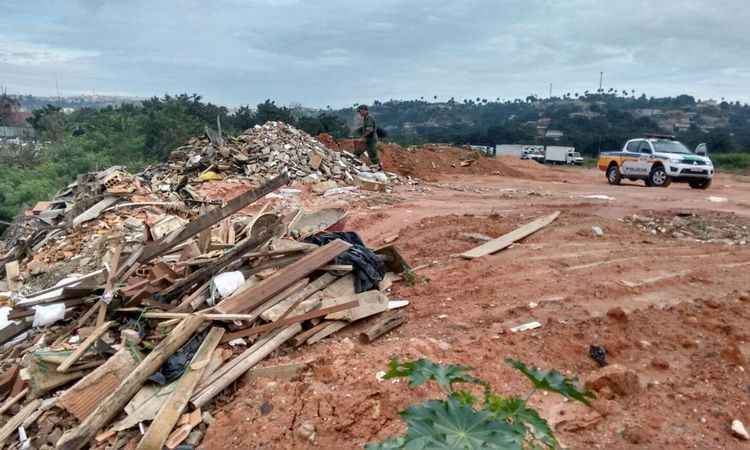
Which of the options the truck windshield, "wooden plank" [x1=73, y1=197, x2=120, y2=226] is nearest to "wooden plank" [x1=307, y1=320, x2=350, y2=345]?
"wooden plank" [x1=73, y1=197, x2=120, y2=226]

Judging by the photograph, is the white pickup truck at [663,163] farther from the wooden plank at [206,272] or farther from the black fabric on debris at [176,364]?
the black fabric on debris at [176,364]

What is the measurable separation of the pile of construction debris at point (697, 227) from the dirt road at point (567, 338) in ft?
0.15

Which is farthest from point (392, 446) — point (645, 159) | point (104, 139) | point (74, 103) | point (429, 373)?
point (74, 103)

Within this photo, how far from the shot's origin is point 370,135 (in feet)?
51.0

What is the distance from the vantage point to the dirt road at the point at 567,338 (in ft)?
11.9

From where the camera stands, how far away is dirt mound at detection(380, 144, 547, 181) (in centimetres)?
1823

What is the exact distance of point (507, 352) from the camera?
436cm

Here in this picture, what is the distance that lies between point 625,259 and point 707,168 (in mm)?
10534

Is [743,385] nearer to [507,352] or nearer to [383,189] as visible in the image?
[507,352]

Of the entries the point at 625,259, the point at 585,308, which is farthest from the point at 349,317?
the point at 625,259

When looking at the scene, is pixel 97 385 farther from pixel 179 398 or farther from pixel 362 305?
pixel 362 305

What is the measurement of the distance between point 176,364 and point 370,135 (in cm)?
1190

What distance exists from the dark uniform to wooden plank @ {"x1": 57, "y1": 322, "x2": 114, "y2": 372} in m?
11.0

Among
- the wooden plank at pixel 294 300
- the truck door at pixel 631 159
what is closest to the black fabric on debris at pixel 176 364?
the wooden plank at pixel 294 300
